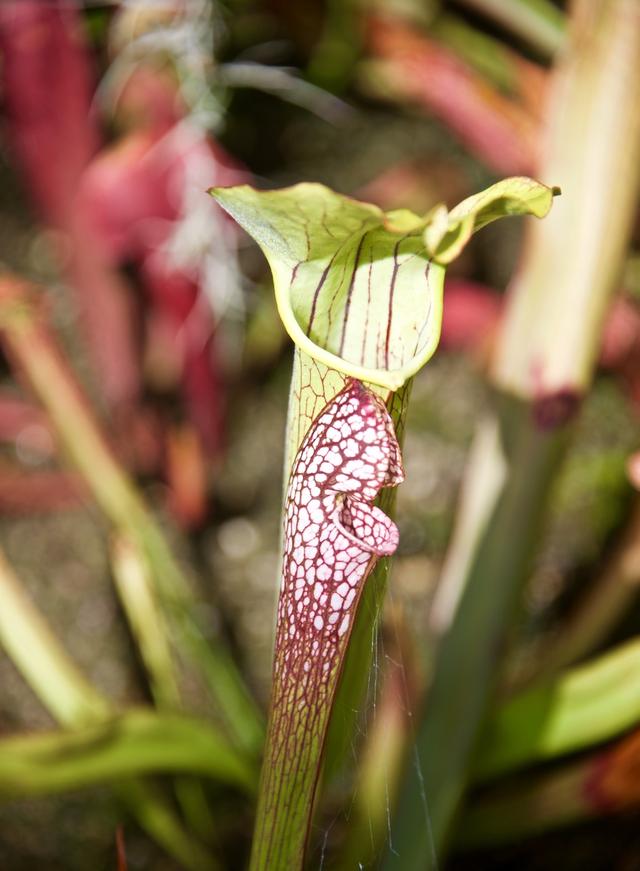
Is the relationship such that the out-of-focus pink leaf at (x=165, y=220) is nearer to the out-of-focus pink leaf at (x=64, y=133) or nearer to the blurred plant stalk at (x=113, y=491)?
the out-of-focus pink leaf at (x=64, y=133)

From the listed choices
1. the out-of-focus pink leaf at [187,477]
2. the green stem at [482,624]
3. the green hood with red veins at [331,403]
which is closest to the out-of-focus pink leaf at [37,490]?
the out-of-focus pink leaf at [187,477]

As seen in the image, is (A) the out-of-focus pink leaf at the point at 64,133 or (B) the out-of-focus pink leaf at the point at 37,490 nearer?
(A) the out-of-focus pink leaf at the point at 64,133

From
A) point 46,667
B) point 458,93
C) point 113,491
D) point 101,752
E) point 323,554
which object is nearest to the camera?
point 323,554

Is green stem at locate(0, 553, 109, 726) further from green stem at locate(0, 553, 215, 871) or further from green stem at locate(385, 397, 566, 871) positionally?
green stem at locate(385, 397, 566, 871)

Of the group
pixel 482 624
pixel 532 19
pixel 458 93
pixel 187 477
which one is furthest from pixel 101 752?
pixel 532 19

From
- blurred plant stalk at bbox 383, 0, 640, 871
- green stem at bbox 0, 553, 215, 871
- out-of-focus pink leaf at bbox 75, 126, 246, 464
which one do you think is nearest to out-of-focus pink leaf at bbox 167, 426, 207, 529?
out-of-focus pink leaf at bbox 75, 126, 246, 464

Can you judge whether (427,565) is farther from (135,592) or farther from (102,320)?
(102,320)

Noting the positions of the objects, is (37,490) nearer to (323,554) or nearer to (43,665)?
(43,665)
